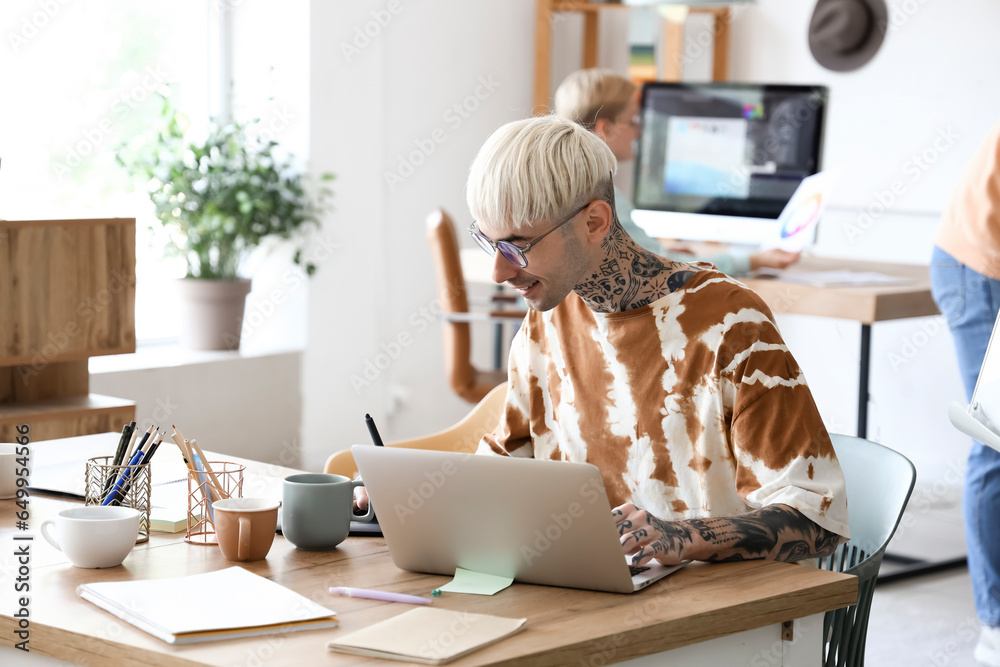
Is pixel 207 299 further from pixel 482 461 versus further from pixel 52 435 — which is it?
pixel 482 461

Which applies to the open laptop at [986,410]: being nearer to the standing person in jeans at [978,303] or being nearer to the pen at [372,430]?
the standing person in jeans at [978,303]

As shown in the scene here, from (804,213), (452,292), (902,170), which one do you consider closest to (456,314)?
(452,292)

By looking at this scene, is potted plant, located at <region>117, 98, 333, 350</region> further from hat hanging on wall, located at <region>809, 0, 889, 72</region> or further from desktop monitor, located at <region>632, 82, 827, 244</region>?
hat hanging on wall, located at <region>809, 0, 889, 72</region>

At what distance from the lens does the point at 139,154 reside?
402 centimetres

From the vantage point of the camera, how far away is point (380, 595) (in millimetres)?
1234

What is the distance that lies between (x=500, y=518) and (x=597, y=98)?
215cm

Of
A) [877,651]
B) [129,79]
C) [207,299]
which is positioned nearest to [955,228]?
[877,651]

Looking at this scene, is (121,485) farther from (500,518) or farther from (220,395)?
(220,395)

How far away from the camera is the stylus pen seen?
1.22m

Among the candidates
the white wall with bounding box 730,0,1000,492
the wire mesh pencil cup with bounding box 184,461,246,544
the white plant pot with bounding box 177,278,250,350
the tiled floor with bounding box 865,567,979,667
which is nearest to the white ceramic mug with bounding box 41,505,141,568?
the wire mesh pencil cup with bounding box 184,461,246,544

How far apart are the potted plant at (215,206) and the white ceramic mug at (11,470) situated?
236 centimetres

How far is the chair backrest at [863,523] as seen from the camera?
1486 mm

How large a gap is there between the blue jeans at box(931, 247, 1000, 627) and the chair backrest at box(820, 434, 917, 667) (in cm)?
110

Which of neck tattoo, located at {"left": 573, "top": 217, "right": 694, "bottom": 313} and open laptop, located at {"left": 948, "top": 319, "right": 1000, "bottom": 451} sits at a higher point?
neck tattoo, located at {"left": 573, "top": 217, "right": 694, "bottom": 313}
